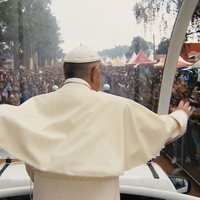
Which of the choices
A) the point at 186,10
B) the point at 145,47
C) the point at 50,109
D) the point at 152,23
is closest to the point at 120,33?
the point at 145,47

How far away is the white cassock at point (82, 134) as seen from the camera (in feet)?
6.62

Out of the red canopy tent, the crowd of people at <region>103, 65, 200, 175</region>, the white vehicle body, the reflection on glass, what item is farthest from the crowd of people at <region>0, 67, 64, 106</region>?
the white vehicle body

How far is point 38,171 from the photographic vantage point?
210 cm

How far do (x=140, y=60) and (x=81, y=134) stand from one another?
→ 4.56 metres

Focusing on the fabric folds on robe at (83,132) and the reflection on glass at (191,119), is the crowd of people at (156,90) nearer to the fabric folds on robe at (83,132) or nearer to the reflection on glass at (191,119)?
the reflection on glass at (191,119)

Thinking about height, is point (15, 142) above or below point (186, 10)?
below

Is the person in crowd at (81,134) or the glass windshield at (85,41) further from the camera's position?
the glass windshield at (85,41)

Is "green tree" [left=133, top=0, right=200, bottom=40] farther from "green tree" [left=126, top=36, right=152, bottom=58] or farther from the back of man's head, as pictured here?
the back of man's head

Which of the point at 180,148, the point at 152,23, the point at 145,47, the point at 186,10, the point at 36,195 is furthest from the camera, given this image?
the point at 180,148

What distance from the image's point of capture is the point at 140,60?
6520 millimetres

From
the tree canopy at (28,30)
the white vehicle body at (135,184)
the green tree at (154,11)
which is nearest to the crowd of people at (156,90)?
the green tree at (154,11)

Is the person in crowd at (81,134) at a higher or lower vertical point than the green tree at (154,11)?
lower

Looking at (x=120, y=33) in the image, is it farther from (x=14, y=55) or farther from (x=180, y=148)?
(x=180, y=148)

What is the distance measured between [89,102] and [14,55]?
4393 millimetres
